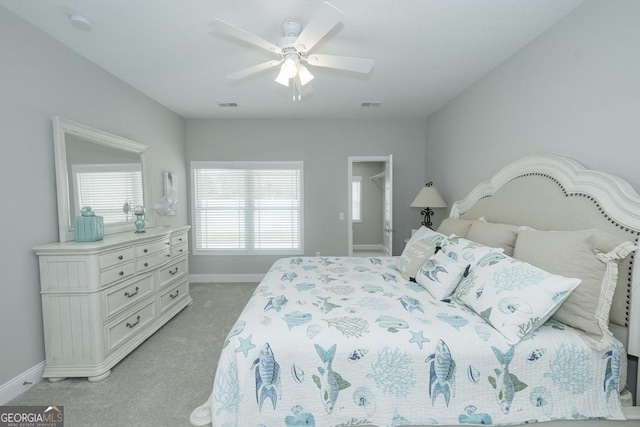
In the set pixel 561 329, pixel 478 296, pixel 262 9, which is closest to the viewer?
pixel 561 329

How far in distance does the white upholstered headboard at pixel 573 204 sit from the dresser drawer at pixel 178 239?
3.44m

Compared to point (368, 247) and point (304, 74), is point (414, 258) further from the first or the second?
point (368, 247)

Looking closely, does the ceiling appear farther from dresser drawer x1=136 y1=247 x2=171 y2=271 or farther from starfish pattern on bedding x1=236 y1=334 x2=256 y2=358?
starfish pattern on bedding x1=236 y1=334 x2=256 y2=358

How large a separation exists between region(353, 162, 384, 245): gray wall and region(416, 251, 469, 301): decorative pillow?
5.03 meters

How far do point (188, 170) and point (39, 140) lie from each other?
2399mm

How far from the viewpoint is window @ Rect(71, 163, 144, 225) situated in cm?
245

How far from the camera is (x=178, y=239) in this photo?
3.37 m

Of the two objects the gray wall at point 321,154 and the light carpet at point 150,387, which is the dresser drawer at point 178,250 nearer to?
the light carpet at point 150,387

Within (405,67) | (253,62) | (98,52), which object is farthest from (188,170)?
(405,67)

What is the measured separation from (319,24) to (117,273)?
8.17 feet

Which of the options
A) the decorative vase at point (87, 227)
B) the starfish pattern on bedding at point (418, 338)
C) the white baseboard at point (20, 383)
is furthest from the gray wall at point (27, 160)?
the starfish pattern on bedding at point (418, 338)

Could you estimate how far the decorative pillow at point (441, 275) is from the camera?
5.93 feet

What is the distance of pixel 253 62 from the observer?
262cm

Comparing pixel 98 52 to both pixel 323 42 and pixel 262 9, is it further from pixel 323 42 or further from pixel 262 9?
pixel 323 42
